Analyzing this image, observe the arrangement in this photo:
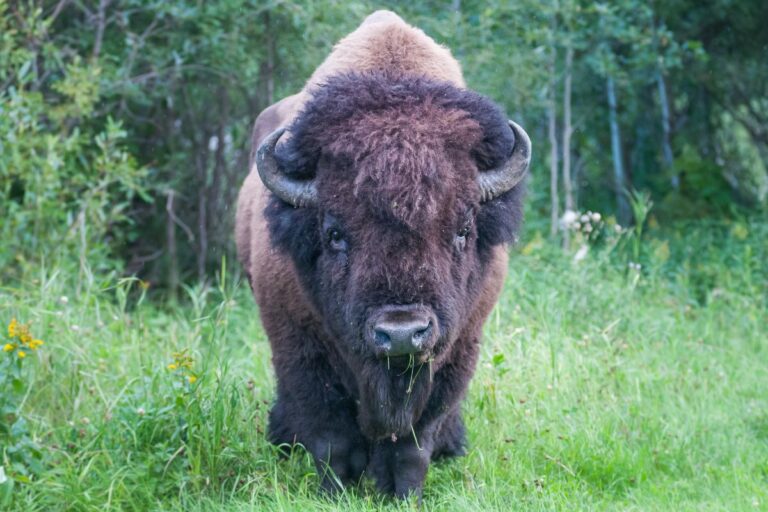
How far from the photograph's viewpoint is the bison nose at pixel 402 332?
409 cm

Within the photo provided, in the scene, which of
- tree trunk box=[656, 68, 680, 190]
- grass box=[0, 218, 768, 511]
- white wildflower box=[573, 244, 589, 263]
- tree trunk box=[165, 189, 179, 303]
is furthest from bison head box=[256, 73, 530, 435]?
tree trunk box=[656, 68, 680, 190]

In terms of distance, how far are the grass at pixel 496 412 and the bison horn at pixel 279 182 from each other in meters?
1.07

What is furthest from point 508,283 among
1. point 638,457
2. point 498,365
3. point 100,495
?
point 100,495

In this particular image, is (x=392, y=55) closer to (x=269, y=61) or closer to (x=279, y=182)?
(x=279, y=182)

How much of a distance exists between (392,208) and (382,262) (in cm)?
24

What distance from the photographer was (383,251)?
432 cm

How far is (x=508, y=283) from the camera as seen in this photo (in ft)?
27.0

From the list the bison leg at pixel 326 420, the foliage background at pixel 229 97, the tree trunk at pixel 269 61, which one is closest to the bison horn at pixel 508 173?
the bison leg at pixel 326 420

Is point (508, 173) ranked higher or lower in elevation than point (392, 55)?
lower

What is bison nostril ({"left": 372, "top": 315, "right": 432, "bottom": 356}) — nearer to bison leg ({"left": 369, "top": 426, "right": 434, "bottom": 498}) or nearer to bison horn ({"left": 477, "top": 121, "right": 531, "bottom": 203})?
bison horn ({"left": 477, "top": 121, "right": 531, "bottom": 203})

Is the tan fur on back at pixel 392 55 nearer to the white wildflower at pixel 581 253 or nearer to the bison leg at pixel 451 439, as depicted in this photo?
the bison leg at pixel 451 439

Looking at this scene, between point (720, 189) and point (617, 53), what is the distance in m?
2.08

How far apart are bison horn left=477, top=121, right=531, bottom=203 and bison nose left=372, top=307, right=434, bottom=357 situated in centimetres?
86

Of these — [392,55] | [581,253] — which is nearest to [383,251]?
[392,55]
